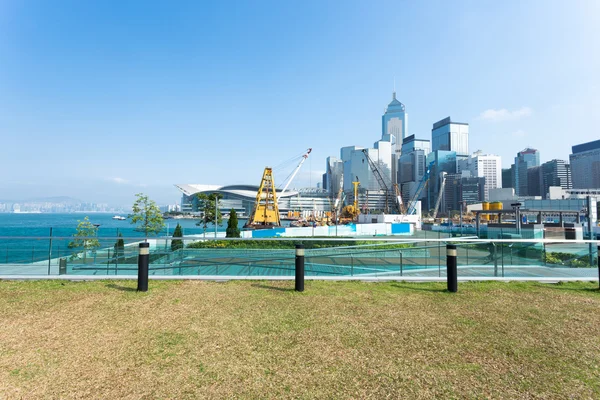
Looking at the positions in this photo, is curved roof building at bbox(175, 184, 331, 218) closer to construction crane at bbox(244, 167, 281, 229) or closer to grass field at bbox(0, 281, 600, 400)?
construction crane at bbox(244, 167, 281, 229)

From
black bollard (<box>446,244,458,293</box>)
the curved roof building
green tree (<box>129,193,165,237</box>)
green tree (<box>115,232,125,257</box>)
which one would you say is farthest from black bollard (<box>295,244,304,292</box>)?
the curved roof building

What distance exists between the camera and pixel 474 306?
5.70m

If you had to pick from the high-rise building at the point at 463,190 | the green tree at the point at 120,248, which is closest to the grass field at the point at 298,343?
the green tree at the point at 120,248

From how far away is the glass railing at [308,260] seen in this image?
27.1ft

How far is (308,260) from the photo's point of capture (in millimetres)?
8469

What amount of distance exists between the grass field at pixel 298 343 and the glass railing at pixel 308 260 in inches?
60.4

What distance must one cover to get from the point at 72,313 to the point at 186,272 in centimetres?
326

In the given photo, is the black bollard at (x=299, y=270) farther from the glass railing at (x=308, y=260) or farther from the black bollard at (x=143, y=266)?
the black bollard at (x=143, y=266)

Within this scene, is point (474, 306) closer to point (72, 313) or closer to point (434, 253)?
point (434, 253)

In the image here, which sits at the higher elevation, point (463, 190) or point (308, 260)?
point (463, 190)

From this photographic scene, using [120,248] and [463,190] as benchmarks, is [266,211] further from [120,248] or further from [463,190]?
[463,190]

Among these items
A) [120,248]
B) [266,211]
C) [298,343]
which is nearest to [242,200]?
[266,211]

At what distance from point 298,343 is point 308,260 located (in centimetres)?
443

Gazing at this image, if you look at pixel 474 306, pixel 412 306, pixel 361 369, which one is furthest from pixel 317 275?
pixel 361 369
